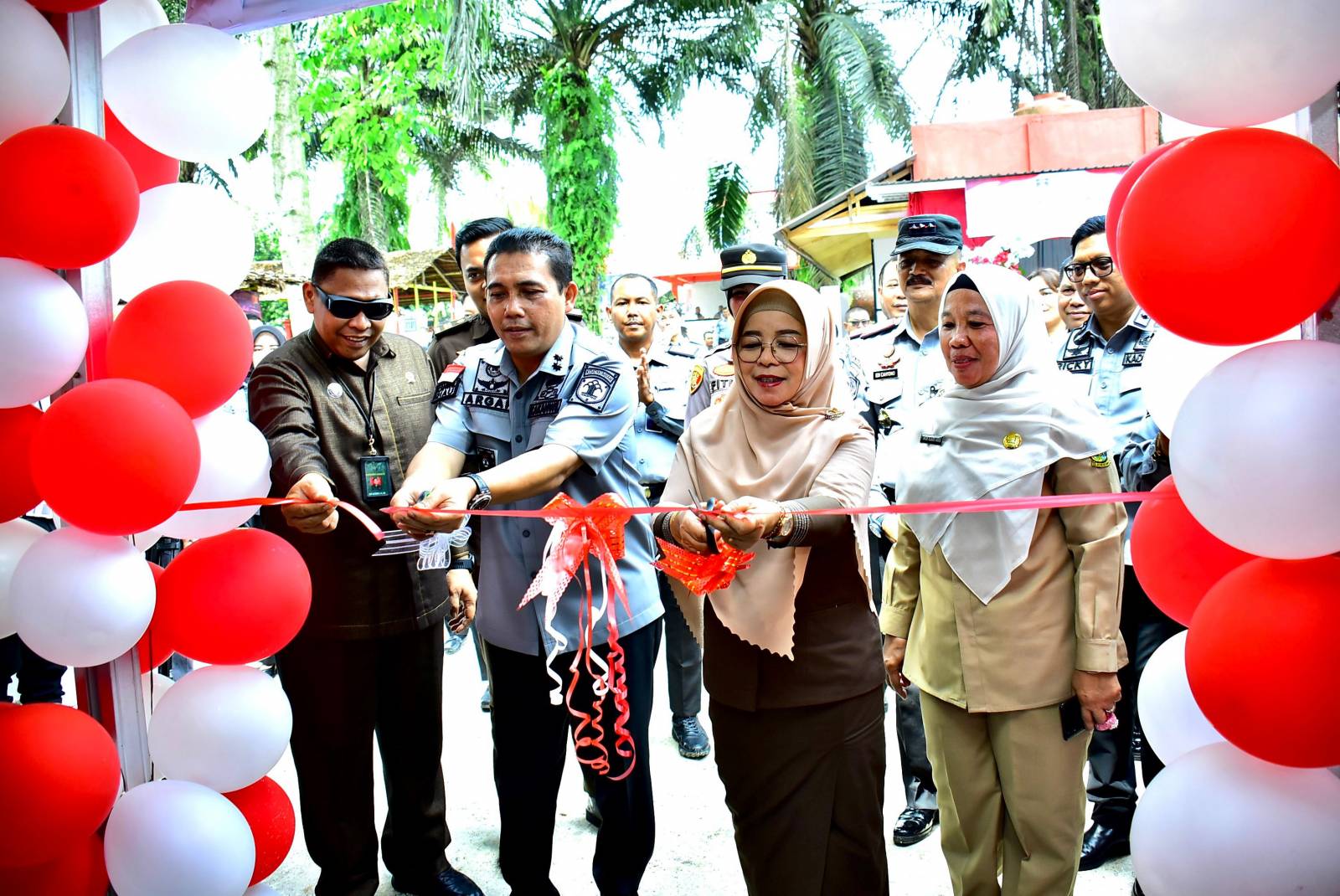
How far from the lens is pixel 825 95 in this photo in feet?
54.0

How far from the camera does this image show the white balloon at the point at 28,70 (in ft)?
6.70

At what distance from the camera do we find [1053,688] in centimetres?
251

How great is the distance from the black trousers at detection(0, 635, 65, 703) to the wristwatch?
3016 mm

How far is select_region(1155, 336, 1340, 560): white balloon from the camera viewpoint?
139 cm

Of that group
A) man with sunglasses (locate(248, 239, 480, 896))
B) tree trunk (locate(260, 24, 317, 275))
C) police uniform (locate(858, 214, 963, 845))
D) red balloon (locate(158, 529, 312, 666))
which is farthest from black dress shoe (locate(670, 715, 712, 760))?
tree trunk (locate(260, 24, 317, 275))

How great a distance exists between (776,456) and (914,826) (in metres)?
1.83

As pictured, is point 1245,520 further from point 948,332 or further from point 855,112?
point 855,112

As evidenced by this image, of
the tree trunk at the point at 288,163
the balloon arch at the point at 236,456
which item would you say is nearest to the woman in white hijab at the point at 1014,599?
the balloon arch at the point at 236,456

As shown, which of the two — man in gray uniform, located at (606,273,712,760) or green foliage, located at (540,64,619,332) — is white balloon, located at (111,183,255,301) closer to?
man in gray uniform, located at (606,273,712,760)

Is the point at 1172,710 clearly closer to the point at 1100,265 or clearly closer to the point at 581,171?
the point at 1100,265

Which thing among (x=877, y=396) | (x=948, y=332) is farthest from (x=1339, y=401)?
(x=877, y=396)

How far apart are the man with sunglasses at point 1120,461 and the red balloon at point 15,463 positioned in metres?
3.10

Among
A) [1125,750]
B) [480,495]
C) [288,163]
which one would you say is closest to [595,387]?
[480,495]

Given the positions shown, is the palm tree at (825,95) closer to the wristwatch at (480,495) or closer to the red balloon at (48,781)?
the wristwatch at (480,495)
